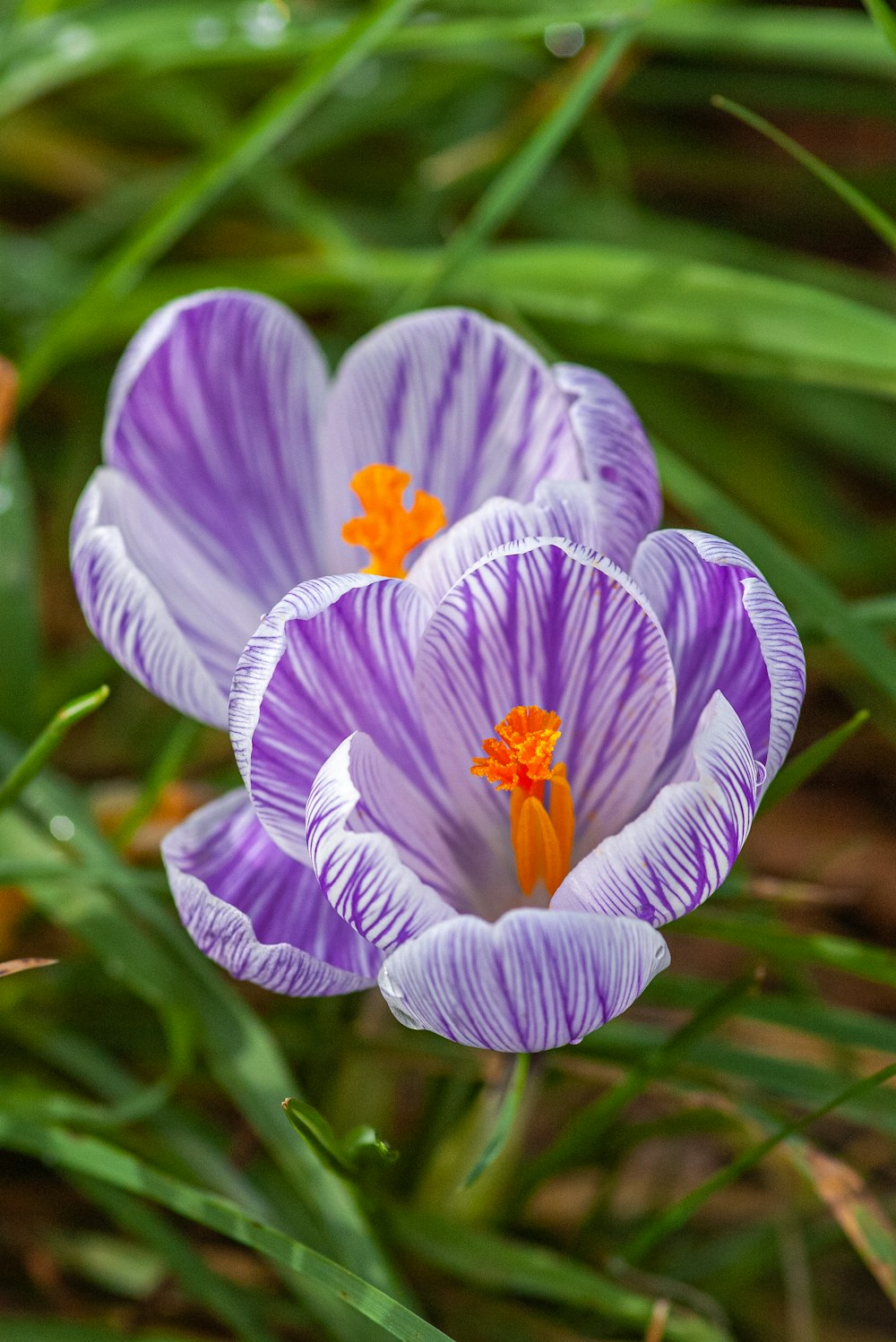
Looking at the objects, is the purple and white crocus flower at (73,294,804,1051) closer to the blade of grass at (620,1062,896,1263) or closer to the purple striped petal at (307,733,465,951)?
the purple striped petal at (307,733,465,951)

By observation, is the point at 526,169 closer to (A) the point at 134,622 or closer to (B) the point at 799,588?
(B) the point at 799,588

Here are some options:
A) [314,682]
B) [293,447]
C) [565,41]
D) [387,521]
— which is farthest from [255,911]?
[565,41]

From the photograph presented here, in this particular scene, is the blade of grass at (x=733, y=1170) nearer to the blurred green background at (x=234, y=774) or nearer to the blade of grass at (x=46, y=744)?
the blurred green background at (x=234, y=774)

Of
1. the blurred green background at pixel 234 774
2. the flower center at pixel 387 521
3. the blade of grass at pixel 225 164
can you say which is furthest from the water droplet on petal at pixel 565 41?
the flower center at pixel 387 521

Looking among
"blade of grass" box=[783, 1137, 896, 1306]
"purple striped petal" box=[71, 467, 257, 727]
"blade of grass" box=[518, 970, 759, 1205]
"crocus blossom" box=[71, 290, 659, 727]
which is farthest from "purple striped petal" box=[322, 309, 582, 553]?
"blade of grass" box=[783, 1137, 896, 1306]

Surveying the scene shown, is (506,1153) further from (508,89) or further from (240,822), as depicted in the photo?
(508,89)
